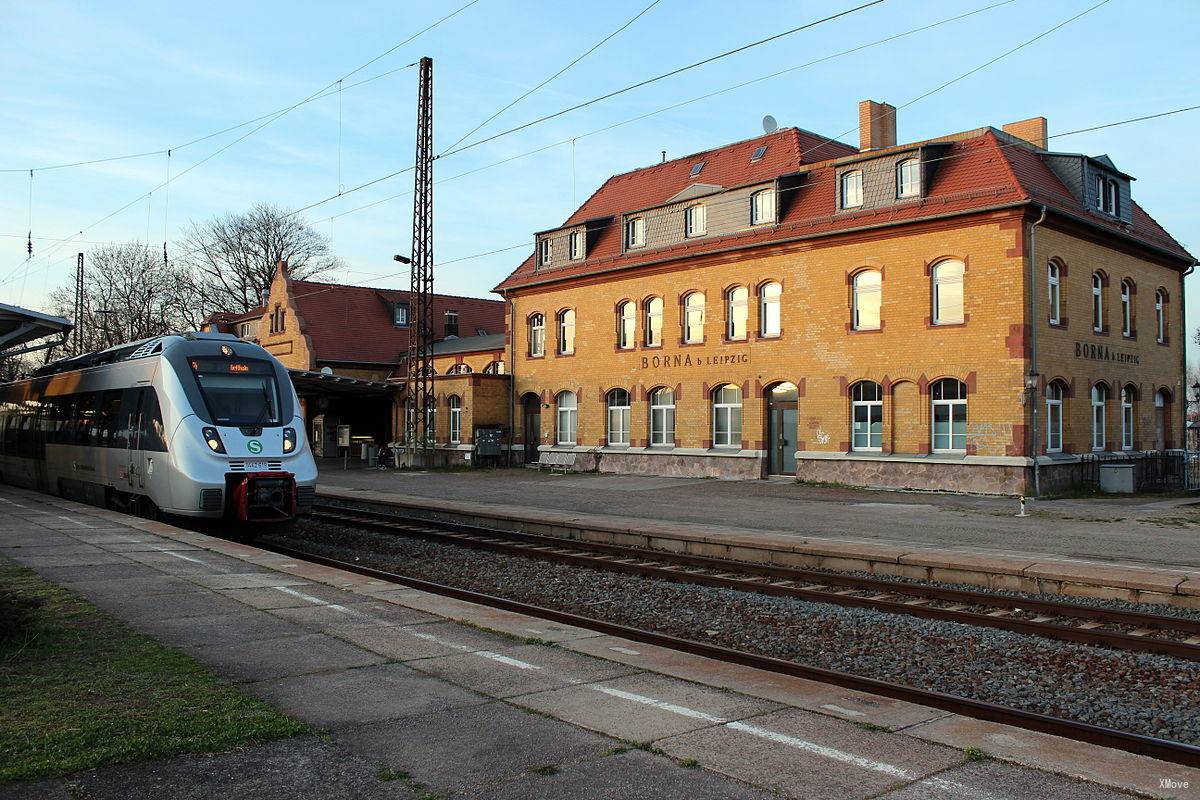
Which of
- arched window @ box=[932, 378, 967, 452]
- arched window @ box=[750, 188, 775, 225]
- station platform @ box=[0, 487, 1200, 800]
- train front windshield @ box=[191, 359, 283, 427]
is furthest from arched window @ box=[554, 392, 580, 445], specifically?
station platform @ box=[0, 487, 1200, 800]

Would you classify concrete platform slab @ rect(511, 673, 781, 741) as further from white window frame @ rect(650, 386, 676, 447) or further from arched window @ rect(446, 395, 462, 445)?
arched window @ rect(446, 395, 462, 445)

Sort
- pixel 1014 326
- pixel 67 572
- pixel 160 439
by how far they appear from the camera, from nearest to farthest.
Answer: pixel 67 572
pixel 160 439
pixel 1014 326

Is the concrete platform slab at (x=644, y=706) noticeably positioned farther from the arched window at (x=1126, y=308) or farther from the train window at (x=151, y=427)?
the arched window at (x=1126, y=308)

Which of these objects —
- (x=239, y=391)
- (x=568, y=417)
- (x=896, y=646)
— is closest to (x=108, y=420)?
(x=239, y=391)

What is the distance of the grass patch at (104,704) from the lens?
4.74 m

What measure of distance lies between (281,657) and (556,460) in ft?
91.0

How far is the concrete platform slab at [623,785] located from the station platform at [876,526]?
8072 millimetres

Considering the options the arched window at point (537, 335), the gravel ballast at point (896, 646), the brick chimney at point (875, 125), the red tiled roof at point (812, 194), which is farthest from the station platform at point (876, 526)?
the brick chimney at point (875, 125)

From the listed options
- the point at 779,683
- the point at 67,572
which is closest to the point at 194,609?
the point at 67,572

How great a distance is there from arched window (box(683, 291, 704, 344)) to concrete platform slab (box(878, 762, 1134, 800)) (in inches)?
1035

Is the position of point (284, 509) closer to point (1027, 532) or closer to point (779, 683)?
point (779, 683)

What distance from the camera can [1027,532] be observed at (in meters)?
16.0

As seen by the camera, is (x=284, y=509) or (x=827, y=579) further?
(x=284, y=509)

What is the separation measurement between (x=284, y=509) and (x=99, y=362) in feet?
22.0
